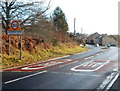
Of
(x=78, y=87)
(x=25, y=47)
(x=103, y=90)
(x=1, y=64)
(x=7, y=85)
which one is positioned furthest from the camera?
(x=25, y=47)

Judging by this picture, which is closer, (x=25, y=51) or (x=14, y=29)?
(x=14, y=29)

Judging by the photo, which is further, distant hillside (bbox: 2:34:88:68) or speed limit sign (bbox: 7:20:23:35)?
speed limit sign (bbox: 7:20:23:35)

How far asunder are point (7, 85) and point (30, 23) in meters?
14.1

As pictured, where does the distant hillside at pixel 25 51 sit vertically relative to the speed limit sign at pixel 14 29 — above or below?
below

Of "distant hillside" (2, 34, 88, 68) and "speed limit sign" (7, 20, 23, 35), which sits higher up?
"speed limit sign" (7, 20, 23, 35)

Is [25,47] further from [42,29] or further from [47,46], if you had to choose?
[47,46]

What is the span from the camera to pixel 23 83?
27.2 ft

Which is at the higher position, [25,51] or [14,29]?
[14,29]

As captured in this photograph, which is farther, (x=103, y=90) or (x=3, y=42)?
(x=3, y=42)

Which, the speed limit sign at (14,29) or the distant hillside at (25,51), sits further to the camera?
the speed limit sign at (14,29)

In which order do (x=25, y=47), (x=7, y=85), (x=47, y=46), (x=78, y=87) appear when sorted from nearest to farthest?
(x=78, y=87), (x=7, y=85), (x=25, y=47), (x=47, y=46)

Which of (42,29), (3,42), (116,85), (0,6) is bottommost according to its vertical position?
(116,85)

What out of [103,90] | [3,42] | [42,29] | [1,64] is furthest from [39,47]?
[103,90]

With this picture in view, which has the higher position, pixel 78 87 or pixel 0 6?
pixel 0 6
